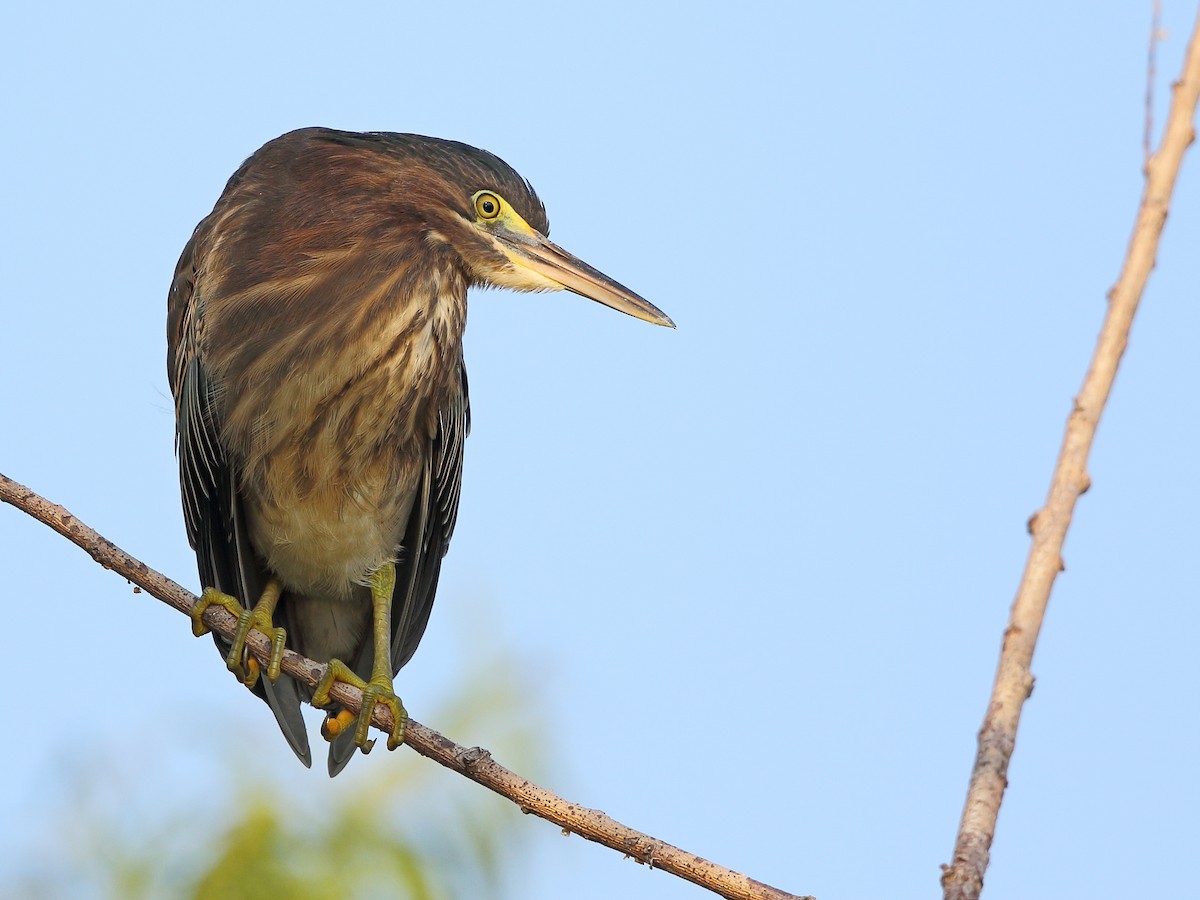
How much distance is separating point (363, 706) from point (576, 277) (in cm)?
134

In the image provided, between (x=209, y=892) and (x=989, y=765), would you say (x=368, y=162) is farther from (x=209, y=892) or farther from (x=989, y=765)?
(x=989, y=765)

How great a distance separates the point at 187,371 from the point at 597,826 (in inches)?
86.5

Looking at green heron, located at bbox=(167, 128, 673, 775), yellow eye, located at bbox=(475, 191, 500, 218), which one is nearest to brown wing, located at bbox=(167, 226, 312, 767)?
green heron, located at bbox=(167, 128, 673, 775)

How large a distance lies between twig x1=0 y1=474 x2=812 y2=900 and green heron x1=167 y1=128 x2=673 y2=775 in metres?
0.33

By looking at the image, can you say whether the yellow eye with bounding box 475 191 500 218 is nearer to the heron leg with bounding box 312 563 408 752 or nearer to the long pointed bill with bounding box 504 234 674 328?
the long pointed bill with bounding box 504 234 674 328

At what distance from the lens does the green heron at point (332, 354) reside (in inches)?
153

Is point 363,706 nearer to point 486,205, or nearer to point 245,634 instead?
point 245,634

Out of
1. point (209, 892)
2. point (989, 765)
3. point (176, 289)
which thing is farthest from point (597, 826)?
point (176, 289)

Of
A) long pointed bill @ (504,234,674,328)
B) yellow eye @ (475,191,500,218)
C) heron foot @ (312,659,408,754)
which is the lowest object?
heron foot @ (312,659,408,754)

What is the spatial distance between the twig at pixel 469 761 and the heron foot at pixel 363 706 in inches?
1.1

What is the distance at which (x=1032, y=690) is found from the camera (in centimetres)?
145

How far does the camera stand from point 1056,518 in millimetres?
1417

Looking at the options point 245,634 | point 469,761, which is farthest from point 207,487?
point 469,761

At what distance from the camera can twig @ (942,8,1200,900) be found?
136 centimetres
